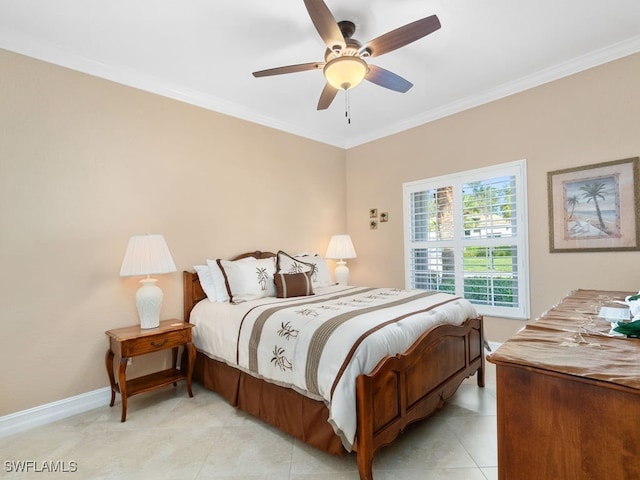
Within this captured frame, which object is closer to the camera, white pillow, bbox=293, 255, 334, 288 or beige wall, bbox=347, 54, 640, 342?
beige wall, bbox=347, 54, 640, 342

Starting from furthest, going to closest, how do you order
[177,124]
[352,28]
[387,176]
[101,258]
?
[387,176] < [177,124] < [101,258] < [352,28]

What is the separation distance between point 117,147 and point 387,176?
10.1 feet

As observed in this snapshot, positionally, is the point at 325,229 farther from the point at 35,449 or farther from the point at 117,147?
the point at 35,449

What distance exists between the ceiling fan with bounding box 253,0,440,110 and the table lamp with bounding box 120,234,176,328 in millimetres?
1522

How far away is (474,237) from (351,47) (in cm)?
238

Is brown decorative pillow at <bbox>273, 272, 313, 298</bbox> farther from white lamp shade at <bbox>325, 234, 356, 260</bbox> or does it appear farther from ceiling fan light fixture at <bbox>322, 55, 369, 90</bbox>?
ceiling fan light fixture at <bbox>322, 55, 369, 90</bbox>

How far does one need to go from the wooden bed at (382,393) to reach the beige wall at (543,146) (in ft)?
3.48

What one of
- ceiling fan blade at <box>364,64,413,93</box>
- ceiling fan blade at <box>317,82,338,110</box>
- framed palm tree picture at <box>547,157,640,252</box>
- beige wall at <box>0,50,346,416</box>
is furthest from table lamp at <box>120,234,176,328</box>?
framed palm tree picture at <box>547,157,640,252</box>

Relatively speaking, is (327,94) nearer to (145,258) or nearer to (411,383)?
(145,258)

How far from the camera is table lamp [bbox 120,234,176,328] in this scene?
Answer: 8.04 ft

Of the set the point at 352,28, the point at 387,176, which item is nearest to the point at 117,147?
the point at 352,28

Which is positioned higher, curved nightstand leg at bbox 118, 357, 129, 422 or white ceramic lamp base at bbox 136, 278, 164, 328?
white ceramic lamp base at bbox 136, 278, 164, 328

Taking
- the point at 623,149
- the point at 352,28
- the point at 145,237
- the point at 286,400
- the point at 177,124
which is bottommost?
the point at 286,400

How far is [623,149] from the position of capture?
264 centimetres
